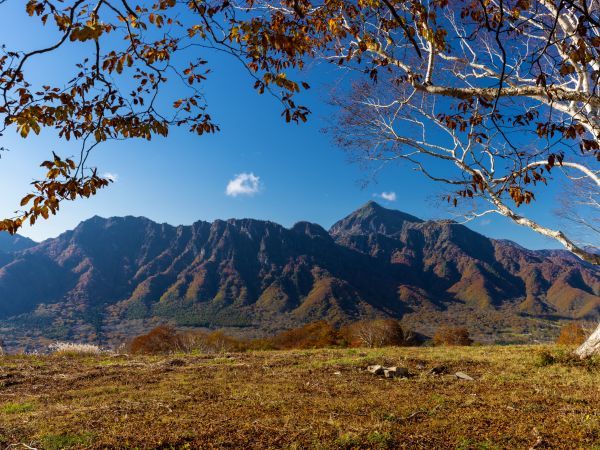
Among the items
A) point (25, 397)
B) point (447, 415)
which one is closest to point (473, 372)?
point (447, 415)

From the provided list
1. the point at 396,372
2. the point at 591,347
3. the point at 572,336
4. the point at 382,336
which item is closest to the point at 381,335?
the point at 382,336

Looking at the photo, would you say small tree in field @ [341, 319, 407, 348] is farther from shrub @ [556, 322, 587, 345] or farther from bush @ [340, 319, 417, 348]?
shrub @ [556, 322, 587, 345]

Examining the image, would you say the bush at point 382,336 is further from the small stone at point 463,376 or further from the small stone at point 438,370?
the small stone at point 463,376

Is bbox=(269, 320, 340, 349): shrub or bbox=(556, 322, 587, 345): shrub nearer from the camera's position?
bbox=(556, 322, 587, 345): shrub

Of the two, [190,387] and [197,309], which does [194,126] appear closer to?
[190,387]

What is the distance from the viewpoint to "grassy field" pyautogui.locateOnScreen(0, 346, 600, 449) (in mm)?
4672

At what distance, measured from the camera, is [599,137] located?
22.6 feet

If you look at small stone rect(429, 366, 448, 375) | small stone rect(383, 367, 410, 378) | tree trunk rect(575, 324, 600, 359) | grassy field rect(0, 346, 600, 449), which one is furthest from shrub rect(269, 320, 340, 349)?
small stone rect(383, 367, 410, 378)

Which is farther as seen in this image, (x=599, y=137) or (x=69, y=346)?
(x=69, y=346)

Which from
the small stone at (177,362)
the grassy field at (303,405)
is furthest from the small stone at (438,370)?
the small stone at (177,362)

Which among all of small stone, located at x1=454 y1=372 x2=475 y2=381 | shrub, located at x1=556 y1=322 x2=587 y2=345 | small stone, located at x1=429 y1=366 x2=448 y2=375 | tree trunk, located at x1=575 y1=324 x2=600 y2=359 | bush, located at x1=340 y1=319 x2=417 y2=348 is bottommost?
bush, located at x1=340 y1=319 x2=417 y2=348

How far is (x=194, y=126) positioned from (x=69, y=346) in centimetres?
1567

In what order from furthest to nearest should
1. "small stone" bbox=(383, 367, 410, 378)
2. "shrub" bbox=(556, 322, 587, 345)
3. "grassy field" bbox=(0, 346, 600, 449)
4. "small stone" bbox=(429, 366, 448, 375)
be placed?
1. "shrub" bbox=(556, 322, 587, 345)
2. "small stone" bbox=(429, 366, 448, 375)
3. "small stone" bbox=(383, 367, 410, 378)
4. "grassy field" bbox=(0, 346, 600, 449)

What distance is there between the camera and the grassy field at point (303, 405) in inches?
184
